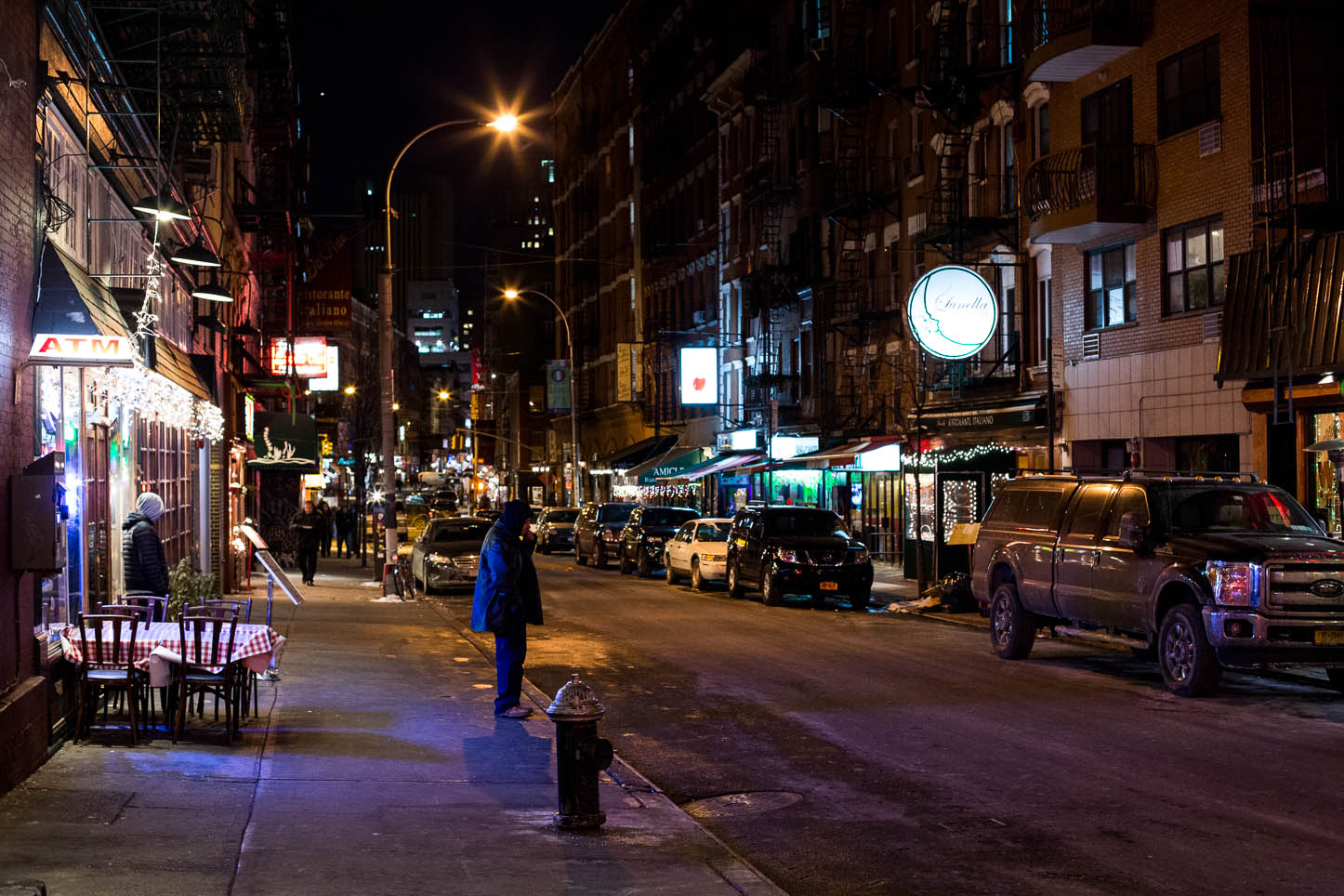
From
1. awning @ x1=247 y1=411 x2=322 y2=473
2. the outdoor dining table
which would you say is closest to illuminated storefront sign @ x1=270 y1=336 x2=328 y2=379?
awning @ x1=247 y1=411 x2=322 y2=473

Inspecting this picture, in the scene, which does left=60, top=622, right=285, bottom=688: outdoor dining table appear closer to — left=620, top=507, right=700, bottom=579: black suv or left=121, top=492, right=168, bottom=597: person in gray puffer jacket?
left=121, top=492, right=168, bottom=597: person in gray puffer jacket

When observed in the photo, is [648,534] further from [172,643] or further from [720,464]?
[172,643]

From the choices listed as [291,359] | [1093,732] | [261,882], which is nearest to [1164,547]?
[1093,732]

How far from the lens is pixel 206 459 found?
92.9 ft

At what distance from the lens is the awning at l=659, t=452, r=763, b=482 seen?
43.9 metres

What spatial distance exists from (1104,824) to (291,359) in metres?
35.9

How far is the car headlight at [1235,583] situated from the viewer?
14.3 m

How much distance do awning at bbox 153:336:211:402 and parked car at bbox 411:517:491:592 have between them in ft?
25.2

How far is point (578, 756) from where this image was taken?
8.77 meters

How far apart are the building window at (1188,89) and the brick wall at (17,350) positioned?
1925cm

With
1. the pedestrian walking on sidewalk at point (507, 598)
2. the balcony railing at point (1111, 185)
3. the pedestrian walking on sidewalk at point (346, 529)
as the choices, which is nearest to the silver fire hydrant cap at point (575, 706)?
the pedestrian walking on sidewalk at point (507, 598)

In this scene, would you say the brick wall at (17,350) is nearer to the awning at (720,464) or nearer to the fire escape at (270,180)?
the fire escape at (270,180)

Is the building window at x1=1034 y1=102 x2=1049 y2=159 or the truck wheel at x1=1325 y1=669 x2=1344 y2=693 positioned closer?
the truck wheel at x1=1325 y1=669 x2=1344 y2=693

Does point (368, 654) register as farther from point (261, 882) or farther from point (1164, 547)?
point (261, 882)
